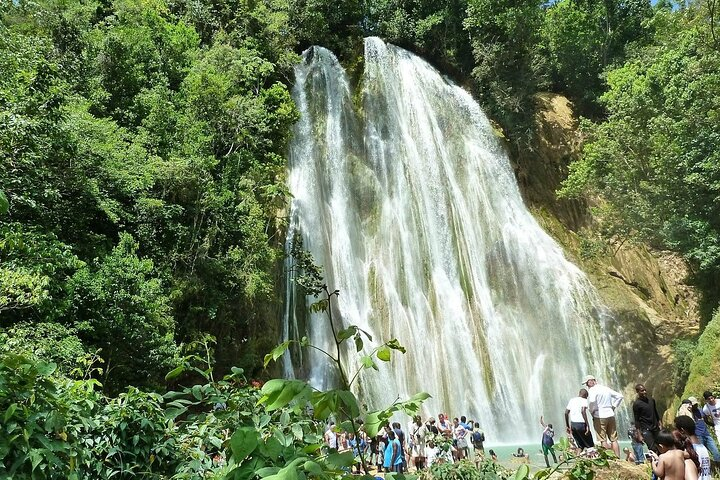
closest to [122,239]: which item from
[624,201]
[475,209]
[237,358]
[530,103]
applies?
[237,358]

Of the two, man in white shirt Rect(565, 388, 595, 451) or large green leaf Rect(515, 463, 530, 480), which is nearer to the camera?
large green leaf Rect(515, 463, 530, 480)

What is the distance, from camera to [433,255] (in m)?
20.5

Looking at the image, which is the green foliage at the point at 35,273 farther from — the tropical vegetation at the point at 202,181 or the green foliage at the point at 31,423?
the green foliage at the point at 31,423

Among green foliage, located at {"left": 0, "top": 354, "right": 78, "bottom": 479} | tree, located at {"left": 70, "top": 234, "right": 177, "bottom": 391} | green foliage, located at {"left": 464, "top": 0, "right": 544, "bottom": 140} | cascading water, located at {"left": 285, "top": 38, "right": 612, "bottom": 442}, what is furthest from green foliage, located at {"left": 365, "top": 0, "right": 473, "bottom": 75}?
green foliage, located at {"left": 0, "top": 354, "right": 78, "bottom": 479}

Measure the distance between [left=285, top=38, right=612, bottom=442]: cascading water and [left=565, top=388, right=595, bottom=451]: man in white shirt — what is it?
8648 mm

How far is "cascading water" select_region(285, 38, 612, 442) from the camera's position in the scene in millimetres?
17375

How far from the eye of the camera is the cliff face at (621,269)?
1881 centimetres

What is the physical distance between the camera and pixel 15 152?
1025 cm

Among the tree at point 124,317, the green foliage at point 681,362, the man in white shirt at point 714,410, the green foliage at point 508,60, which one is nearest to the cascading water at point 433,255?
the green foliage at point 508,60

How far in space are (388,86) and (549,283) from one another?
1094cm

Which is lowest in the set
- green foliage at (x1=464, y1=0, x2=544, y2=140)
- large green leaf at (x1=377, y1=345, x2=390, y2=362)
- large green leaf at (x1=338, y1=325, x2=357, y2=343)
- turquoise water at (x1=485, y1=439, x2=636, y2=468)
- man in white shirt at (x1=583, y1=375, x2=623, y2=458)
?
turquoise water at (x1=485, y1=439, x2=636, y2=468)

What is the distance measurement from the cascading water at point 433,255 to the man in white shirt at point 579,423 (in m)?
8.65

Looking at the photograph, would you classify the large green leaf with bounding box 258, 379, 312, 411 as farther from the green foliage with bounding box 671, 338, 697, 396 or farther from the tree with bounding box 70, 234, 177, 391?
the green foliage with bounding box 671, 338, 697, 396

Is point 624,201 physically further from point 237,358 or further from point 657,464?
point 657,464
